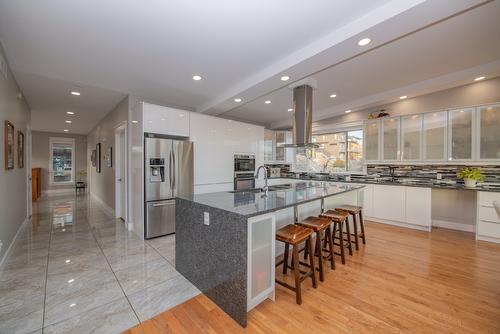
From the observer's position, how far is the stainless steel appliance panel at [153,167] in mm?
3482

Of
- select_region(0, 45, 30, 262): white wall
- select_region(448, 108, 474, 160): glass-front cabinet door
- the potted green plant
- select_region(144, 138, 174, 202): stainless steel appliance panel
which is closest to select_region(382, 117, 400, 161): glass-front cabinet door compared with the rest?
select_region(448, 108, 474, 160): glass-front cabinet door

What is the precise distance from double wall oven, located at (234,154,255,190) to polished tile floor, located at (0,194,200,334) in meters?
1.87

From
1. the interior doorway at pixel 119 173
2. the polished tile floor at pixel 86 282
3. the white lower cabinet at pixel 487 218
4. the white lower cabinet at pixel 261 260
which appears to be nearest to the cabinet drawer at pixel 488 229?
the white lower cabinet at pixel 487 218

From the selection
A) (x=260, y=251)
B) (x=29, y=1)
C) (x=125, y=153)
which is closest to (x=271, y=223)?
(x=260, y=251)

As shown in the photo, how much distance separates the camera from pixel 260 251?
185 cm

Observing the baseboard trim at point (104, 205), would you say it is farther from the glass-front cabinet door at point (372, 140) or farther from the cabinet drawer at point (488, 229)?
the cabinet drawer at point (488, 229)

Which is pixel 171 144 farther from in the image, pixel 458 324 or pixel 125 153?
pixel 458 324

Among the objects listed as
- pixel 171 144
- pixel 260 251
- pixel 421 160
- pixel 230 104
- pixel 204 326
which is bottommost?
pixel 204 326

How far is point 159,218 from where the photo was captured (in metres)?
3.63

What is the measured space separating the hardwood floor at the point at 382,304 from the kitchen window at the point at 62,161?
10.3 metres

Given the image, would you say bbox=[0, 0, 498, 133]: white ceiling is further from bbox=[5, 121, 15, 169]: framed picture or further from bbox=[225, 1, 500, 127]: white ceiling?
bbox=[5, 121, 15, 169]: framed picture

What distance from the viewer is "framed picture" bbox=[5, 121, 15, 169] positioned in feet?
8.96

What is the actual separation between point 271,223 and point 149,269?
5.56 ft

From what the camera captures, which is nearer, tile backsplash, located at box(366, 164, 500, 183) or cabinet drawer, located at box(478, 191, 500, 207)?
cabinet drawer, located at box(478, 191, 500, 207)
